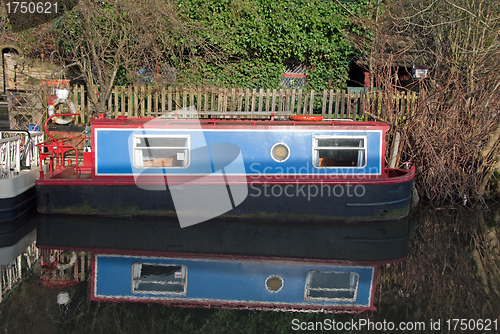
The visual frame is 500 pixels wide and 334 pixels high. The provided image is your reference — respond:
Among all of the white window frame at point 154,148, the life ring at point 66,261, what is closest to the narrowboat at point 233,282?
the life ring at point 66,261

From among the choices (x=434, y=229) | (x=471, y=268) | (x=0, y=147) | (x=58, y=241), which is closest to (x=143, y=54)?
(x=0, y=147)

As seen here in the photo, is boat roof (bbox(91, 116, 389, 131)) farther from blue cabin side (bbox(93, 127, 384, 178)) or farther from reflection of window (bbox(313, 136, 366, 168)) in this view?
reflection of window (bbox(313, 136, 366, 168))

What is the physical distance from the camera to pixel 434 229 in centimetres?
897

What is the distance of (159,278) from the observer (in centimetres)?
668

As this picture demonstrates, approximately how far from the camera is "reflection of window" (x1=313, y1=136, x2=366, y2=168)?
8938 mm

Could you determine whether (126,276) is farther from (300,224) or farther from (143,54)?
(143,54)

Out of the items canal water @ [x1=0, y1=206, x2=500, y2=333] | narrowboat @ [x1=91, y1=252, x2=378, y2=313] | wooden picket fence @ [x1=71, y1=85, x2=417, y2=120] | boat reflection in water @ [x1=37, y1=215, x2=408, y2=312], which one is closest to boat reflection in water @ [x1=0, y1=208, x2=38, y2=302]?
canal water @ [x1=0, y1=206, x2=500, y2=333]

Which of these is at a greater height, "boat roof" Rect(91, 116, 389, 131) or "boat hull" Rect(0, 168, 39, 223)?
"boat roof" Rect(91, 116, 389, 131)

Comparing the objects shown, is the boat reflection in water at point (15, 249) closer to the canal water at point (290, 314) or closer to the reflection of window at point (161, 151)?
the canal water at point (290, 314)

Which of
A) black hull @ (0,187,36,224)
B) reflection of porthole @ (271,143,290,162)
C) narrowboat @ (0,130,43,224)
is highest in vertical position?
reflection of porthole @ (271,143,290,162)

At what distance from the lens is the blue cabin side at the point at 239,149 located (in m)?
8.75

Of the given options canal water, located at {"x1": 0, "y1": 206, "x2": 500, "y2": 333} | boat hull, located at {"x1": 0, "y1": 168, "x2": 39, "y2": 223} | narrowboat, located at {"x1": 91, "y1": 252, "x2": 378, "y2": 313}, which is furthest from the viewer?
boat hull, located at {"x1": 0, "y1": 168, "x2": 39, "y2": 223}

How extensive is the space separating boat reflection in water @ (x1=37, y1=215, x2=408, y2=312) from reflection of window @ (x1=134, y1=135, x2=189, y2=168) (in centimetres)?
114

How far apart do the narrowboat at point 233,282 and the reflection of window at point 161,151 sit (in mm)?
2161
